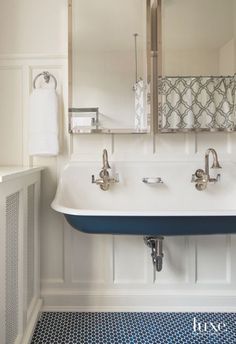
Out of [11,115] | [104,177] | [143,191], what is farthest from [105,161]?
[11,115]

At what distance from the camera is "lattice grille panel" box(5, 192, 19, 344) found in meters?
1.07

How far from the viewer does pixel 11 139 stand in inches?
62.8

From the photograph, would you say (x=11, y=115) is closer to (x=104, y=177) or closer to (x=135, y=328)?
(x=104, y=177)

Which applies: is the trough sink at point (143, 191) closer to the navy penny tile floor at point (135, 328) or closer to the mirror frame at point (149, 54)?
the mirror frame at point (149, 54)

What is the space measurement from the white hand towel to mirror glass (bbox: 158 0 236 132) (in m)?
0.59

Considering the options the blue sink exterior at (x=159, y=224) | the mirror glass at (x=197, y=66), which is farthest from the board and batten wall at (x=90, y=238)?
the blue sink exterior at (x=159, y=224)

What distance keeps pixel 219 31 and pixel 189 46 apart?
190mm

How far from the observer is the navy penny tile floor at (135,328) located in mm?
1347

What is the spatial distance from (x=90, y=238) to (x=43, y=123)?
0.71 metres

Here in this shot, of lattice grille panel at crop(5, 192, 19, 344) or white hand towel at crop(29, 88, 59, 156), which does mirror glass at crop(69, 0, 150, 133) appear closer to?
white hand towel at crop(29, 88, 59, 156)

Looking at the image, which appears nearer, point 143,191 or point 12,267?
point 12,267

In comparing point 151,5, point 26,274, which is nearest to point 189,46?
point 151,5

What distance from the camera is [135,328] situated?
1441 mm

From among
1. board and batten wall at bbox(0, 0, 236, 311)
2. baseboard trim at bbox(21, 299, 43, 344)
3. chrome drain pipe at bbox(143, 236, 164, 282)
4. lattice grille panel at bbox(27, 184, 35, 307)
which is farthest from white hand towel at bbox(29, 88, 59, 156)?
baseboard trim at bbox(21, 299, 43, 344)
